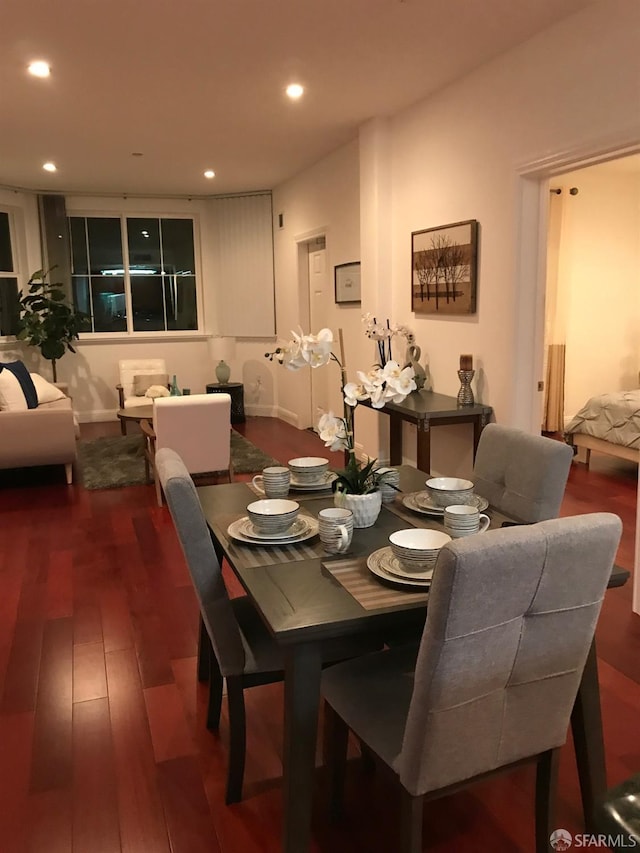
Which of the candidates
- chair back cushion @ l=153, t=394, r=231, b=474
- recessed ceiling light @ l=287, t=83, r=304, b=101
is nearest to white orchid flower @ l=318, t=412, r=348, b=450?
chair back cushion @ l=153, t=394, r=231, b=474

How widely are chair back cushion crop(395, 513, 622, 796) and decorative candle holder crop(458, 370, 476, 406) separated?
Answer: 291 cm

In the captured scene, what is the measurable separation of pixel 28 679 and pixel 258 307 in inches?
244

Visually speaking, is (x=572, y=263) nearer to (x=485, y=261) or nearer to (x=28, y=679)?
(x=485, y=261)

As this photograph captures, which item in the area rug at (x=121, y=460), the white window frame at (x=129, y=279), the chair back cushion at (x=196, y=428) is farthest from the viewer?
the white window frame at (x=129, y=279)

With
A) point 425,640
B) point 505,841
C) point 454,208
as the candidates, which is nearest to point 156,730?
point 505,841

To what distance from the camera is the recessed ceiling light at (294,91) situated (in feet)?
14.1

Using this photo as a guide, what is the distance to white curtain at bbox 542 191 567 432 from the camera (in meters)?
6.77

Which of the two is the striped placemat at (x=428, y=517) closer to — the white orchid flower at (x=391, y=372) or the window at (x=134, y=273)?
the white orchid flower at (x=391, y=372)

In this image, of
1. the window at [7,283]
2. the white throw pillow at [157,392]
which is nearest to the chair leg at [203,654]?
the white throw pillow at [157,392]

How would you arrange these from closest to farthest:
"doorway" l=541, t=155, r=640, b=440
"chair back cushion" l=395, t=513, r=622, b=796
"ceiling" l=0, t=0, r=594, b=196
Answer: "chair back cushion" l=395, t=513, r=622, b=796
"ceiling" l=0, t=0, r=594, b=196
"doorway" l=541, t=155, r=640, b=440

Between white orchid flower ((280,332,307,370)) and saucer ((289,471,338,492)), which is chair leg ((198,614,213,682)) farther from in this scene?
white orchid flower ((280,332,307,370))

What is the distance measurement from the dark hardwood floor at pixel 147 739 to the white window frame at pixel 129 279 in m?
4.92

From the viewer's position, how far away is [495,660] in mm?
1351

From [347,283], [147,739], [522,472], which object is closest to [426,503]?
[522,472]
